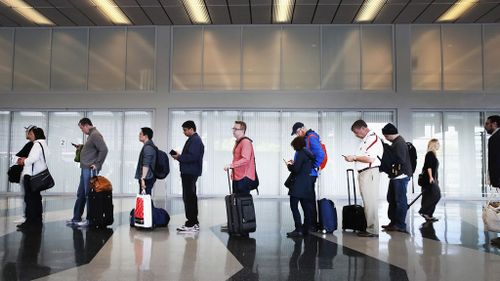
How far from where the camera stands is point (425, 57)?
1330 centimetres

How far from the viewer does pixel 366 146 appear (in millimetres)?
5781

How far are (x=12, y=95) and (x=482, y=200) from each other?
51.1ft

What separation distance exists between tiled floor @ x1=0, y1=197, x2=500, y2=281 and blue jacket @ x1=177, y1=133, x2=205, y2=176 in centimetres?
93

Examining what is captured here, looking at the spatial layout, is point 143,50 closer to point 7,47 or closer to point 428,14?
point 7,47

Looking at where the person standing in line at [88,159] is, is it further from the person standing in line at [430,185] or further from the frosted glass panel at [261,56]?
the frosted glass panel at [261,56]

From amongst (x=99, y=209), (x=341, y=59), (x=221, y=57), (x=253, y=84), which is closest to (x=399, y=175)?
(x=99, y=209)

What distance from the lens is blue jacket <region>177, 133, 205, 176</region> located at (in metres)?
5.89

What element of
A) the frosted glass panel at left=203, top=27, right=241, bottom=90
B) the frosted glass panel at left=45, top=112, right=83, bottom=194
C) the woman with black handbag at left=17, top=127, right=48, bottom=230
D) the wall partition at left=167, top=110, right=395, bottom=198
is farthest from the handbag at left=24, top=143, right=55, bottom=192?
the frosted glass panel at left=203, top=27, right=241, bottom=90

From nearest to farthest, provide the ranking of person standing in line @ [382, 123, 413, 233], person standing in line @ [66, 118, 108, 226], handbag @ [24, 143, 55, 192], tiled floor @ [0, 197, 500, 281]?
tiled floor @ [0, 197, 500, 281] < person standing in line @ [382, 123, 413, 233] < person standing in line @ [66, 118, 108, 226] < handbag @ [24, 143, 55, 192]

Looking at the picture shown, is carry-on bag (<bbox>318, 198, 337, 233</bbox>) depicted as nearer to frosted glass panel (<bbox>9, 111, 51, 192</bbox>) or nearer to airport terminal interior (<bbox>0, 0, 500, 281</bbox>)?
airport terminal interior (<bbox>0, 0, 500, 281</bbox>)

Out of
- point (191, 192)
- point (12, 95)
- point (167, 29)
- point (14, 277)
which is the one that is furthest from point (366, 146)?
point (12, 95)

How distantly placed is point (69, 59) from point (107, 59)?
1.30m

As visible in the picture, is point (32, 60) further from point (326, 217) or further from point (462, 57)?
point (462, 57)

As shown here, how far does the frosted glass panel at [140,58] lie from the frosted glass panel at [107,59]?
24 cm
